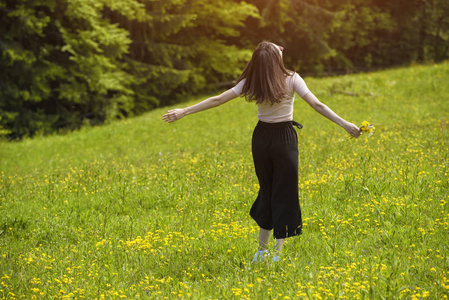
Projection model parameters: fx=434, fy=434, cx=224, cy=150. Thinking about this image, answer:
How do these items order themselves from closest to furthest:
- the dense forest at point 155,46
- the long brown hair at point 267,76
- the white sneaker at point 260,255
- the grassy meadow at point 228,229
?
1. the grassy meadow at point 228,229
2. the long brown hair at point 267,76
3. the white sneaker at point 260,255
4. the dense forest at point 155,46

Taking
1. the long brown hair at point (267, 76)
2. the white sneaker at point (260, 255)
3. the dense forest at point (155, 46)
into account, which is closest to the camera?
the long brown hair at point (267, 76)

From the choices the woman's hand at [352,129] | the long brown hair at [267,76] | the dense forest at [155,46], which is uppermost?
the long brown hair at [267,76]

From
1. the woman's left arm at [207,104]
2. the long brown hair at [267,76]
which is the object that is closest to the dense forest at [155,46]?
the woman's left arm at [207,104]

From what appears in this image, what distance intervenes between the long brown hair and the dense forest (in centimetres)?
1455

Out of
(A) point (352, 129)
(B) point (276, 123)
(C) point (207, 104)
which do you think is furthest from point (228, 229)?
(A) point (352, 129)

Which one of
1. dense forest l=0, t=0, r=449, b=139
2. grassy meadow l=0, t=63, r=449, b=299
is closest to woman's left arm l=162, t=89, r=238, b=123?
grassy meadow l=0, t=63, r=449, b=299

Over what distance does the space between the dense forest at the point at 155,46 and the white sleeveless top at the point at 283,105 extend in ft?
47.5

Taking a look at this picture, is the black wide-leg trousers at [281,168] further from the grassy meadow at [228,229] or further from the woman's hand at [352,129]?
the woman's hand at [352,129]

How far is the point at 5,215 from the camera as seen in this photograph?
5996 millimetres

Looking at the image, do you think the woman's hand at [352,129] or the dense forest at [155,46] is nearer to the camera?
the woman's hand at [352,129]

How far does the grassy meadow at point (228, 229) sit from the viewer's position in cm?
→ 389

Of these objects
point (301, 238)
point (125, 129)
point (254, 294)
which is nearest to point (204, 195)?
point (301, 238)

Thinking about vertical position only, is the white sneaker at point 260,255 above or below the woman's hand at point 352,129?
below

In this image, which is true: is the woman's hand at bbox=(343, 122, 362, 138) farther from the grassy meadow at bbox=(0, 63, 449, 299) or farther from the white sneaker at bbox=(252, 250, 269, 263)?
the white sneaker at bbox=(252, 250, 269, 263)
